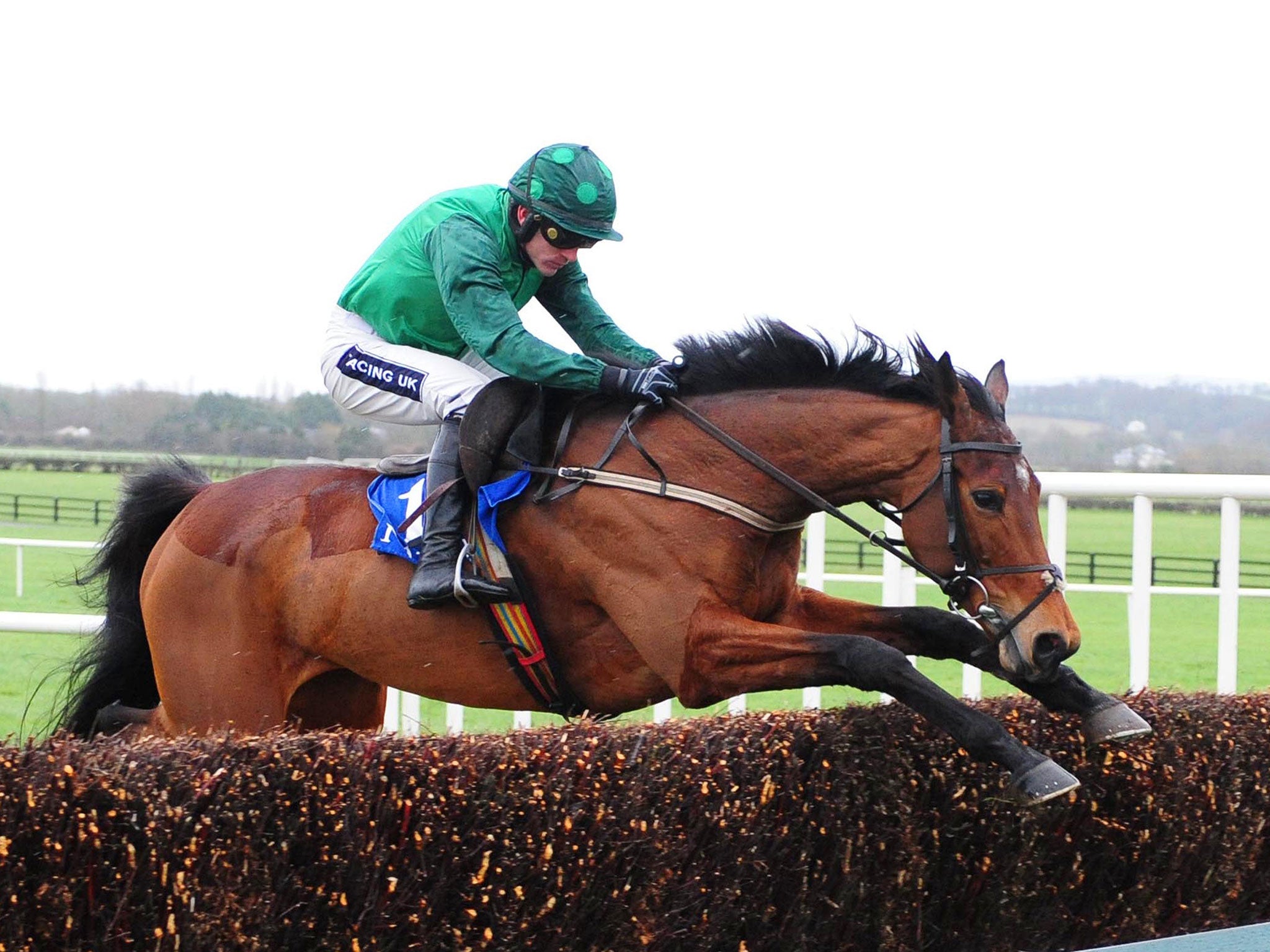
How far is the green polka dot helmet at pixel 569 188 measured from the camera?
3.53m

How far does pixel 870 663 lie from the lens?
303cm

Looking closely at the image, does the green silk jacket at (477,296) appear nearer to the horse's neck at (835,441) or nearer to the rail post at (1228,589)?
the horse's neck at (835,441)

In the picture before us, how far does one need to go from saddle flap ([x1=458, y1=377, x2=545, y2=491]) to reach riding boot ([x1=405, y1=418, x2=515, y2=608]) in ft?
0.18

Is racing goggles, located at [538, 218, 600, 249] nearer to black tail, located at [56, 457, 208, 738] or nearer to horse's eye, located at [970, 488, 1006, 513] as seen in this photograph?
horse's eye, located at [970, 488, 1006, 513]

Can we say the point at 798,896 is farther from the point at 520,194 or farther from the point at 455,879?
the point at 520,194

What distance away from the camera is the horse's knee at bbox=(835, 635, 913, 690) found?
9.84ft

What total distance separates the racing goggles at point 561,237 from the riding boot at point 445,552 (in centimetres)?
64

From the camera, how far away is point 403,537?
3.61m

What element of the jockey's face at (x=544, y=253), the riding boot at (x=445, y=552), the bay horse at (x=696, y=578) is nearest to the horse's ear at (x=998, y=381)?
the bay horse at (x=696, y=578)

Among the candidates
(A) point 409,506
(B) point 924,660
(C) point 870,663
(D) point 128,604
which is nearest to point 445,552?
(A) point 409,506

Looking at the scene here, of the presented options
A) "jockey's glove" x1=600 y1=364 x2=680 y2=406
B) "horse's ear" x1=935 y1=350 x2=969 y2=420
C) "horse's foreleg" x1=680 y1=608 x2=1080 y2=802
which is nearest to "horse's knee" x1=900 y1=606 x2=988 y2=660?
"horse's foreleg" x1=680 y1=608 x2=1080 y2=802

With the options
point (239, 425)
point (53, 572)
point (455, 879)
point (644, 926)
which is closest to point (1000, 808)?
point (644, 926)

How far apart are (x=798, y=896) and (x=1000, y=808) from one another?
548mm

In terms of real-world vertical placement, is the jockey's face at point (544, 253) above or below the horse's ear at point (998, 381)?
above
